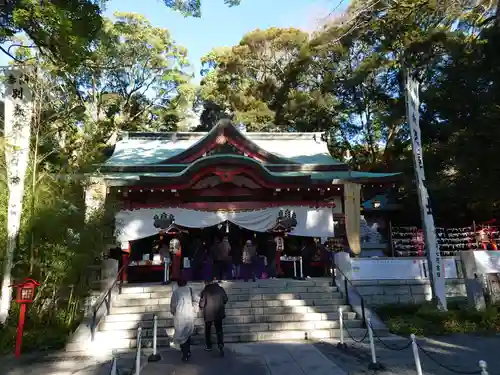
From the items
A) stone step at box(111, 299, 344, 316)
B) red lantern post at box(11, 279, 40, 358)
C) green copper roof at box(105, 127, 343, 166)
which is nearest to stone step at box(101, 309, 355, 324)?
stone step at box(111, 299, 344, 316)

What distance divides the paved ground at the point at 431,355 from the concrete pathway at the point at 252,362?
37cm

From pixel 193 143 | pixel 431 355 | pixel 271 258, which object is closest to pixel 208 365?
pixel 431 355

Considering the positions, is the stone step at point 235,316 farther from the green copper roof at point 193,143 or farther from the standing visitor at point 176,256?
the green copper roof at point 193,143

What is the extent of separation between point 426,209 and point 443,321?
2917 millimetres

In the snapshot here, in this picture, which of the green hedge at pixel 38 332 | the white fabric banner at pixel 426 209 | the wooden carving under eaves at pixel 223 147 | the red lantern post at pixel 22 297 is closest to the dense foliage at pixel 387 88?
the white fabric banner at pixel 426 209

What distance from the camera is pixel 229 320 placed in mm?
9062

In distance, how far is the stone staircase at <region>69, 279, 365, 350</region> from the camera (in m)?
8.46

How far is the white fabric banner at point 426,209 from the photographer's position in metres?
9.98

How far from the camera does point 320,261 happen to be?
43.8 ft

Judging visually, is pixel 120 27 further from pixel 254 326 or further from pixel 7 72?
pixel 254 326

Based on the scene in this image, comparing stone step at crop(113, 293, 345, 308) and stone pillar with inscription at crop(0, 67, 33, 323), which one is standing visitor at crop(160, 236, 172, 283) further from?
stone pillar with inscription at crop(0, 67, 33, 323)

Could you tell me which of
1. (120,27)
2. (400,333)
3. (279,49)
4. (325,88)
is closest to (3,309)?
(120,27)

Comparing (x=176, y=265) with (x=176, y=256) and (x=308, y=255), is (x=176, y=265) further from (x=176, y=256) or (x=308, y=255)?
(x=308, y=255)

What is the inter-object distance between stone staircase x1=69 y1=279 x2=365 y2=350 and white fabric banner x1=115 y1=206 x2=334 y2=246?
2.45 metres
